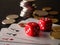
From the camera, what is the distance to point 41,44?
0.94 metres

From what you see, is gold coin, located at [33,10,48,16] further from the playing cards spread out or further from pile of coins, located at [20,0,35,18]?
the playing cards spread out

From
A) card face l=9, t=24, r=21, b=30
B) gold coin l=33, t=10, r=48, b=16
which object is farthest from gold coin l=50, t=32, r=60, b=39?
gold coin l=33, t=10, r=48, b=16

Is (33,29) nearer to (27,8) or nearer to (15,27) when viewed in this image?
(15,27)

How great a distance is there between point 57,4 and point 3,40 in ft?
2.04

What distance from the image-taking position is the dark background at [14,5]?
1336 mm

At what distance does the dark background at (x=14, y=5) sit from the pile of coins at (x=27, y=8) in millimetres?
36

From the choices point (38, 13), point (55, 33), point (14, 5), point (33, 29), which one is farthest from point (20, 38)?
point (14, 5)

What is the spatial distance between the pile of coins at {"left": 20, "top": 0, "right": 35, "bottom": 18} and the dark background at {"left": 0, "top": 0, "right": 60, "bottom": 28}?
0.04 meters

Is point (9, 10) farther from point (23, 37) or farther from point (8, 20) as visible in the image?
point (23, 37)

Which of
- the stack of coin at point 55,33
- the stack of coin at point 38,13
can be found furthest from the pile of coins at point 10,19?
the stack of coin at point 55,33

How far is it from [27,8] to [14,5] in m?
0.14

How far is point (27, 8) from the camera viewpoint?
1.33 metres

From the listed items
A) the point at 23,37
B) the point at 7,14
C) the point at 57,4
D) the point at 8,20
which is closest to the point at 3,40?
the point at 23,37

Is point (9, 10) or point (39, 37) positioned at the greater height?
point (9, 10)
